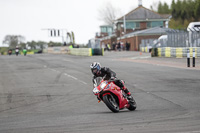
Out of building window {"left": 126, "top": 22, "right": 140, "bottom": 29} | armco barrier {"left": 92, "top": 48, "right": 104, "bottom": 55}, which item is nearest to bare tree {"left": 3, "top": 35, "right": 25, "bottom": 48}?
building window {"left": 126, "top": 22, "right": 140, "bottom": 29}

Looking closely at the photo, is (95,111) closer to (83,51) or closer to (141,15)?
(83,51)

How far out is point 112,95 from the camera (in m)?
8.91

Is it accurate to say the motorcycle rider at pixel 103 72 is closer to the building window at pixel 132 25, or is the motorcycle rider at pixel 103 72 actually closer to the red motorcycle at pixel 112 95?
the red motorcycle at pixel 112 95

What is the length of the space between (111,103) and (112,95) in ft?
0.63

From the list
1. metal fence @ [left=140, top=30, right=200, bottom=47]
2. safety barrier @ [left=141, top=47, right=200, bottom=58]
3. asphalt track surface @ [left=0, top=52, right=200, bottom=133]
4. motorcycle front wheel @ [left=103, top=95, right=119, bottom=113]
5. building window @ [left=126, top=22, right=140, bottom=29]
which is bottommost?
asphalt track surface @ [left=0, top=52, right=200, bottom=133]

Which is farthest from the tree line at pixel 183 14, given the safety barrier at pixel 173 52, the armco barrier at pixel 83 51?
the safety barrier at pixel 173 52

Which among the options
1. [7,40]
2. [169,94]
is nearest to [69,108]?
[169,94]

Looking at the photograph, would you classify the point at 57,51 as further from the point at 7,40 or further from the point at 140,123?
the point at 7,40

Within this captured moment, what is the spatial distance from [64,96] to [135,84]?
11.9ft

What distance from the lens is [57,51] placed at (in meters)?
78.6

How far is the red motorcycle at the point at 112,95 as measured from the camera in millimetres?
8719

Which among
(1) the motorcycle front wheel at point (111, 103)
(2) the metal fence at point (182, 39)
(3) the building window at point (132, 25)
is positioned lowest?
(1) the motorcycle front wheel at point (111, 103)

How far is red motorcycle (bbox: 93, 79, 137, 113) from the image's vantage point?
28.6ft

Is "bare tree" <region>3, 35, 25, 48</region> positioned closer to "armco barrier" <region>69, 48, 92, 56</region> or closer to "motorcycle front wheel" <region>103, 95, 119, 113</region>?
"armco barrier" <region>69, 48, 92, 56</region>
